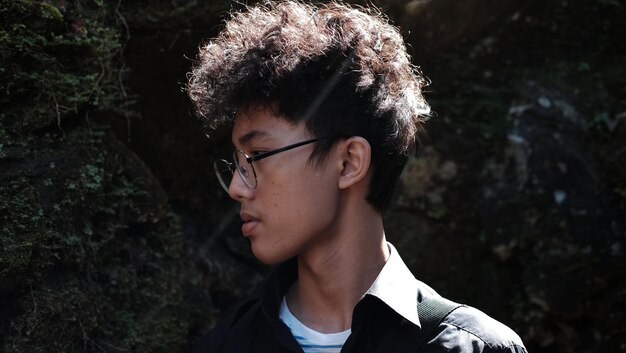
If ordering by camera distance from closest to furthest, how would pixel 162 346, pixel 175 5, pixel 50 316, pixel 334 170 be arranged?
pixel 334 170
pixel 50 316
pixel 162 346
pixel 175 5

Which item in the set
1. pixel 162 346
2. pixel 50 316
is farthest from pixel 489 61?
pixel 50 316

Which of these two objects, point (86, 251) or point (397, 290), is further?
point (86, 251)

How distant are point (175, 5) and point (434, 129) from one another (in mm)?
1582

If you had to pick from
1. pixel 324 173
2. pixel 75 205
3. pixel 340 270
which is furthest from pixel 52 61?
Result: pixel 340 270

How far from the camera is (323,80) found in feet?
7.84

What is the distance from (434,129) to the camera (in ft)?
13.4

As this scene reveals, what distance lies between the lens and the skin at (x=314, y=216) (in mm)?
2340

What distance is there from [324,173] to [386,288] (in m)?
0.43

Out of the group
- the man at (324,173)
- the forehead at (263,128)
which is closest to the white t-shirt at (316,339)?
the man at (324,173)

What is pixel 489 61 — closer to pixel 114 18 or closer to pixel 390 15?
pixel 390 15

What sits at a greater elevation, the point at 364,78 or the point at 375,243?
the point at 364,78

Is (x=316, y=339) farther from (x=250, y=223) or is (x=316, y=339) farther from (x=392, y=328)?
(x=250, y=223)

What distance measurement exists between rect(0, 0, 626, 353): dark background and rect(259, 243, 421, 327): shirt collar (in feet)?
2.62

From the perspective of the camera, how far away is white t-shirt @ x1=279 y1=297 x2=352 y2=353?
94.0 inches
